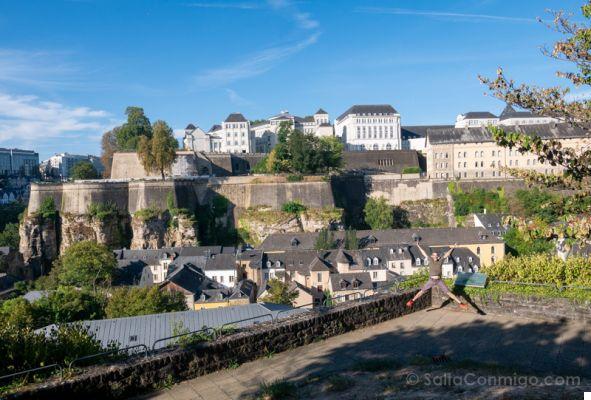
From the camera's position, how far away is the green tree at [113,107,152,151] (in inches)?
2356

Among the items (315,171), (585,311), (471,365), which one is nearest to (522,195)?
(315,171)

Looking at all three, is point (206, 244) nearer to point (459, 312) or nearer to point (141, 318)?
point (141, 318)

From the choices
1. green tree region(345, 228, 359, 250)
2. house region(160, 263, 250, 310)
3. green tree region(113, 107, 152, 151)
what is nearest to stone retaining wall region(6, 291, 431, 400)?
house region(160, 263, 250, 310)

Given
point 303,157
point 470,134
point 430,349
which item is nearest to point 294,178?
point 303,157

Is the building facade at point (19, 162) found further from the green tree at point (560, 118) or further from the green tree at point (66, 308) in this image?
the green tree at point (560, 118)

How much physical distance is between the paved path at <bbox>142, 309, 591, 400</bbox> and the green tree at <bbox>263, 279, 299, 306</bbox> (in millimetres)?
18466

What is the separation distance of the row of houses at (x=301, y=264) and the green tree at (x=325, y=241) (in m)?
0.44

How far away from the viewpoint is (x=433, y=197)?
50.9 meters

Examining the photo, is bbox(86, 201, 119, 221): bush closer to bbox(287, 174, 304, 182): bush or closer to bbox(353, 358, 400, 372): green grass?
bbox(287, 174, 304, 182): bush

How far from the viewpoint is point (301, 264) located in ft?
116

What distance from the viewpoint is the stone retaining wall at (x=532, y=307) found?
8484 millimetres

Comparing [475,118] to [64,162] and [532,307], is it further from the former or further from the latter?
[64,162]

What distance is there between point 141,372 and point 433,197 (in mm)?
47872
